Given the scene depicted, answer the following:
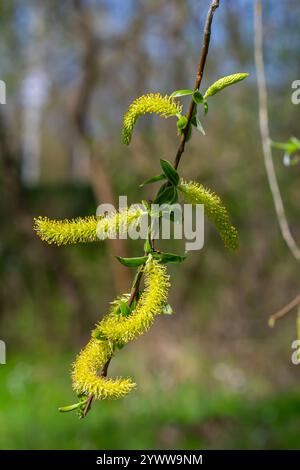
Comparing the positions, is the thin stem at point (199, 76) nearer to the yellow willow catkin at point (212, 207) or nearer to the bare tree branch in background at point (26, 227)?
the yellow willow catkin at point (212, 207)

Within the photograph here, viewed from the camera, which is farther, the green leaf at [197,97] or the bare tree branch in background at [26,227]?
the bare tree branch in background at [26,227]

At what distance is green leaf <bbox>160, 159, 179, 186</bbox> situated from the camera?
579 millimetres

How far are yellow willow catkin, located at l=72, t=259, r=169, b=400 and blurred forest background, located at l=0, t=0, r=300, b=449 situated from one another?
10.1 ft

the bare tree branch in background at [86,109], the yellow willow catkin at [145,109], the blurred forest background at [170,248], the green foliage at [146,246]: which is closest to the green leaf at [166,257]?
the green foliage at [146,246]

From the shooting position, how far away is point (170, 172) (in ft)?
1.92

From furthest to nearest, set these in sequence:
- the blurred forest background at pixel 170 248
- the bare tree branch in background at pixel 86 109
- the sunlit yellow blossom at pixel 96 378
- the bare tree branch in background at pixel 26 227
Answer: the bare tree branch in background at pixel 26 227, the bare tree branch in background at pixel 86 109, the blurred forest background at pixel 170 248, the sunlit yellow blossom at pixel 96 378

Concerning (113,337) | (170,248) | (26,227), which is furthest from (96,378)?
(26,227)

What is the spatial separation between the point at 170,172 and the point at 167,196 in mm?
30

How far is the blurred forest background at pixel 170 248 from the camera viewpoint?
13.4 feet

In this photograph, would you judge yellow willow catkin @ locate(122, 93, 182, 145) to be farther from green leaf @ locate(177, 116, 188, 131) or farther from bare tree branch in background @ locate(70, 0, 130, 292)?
bare tree branch in background @ locate(70, 0, 130, 292)

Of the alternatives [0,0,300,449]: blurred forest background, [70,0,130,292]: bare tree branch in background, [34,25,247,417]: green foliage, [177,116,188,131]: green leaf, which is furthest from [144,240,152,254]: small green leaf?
[70,0,130,292]: bare tree branch in background

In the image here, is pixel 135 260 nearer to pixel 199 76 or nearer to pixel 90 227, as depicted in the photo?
pixel 90 227

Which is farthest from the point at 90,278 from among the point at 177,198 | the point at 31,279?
the point at 177,198

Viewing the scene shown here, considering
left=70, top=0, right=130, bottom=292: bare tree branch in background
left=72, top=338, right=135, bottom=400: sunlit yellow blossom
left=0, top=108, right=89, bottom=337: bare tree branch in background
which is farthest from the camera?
left=0, top=108, right=89, bottom=337: bare tree branch in background
